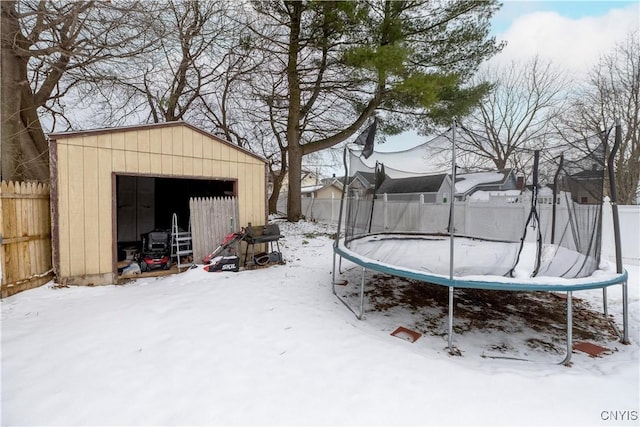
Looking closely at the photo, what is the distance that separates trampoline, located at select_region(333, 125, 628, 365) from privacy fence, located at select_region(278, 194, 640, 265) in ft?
0.09

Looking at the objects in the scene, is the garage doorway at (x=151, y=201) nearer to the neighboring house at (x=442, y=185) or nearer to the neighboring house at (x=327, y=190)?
the neighboring house at (x=442, y=185)

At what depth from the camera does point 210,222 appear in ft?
19.4

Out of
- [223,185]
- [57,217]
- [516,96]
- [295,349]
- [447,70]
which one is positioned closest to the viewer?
[295,349]

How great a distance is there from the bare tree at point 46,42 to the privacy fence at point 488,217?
5.64 meters

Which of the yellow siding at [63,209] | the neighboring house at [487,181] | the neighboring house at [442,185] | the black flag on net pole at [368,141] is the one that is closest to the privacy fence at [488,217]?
the neighboring house at [442,185]

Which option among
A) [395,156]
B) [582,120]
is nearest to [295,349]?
[395,156]

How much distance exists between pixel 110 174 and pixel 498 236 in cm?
702

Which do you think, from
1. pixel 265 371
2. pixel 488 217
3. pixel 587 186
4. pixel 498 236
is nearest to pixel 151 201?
pixel 265 371

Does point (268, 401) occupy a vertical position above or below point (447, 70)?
below

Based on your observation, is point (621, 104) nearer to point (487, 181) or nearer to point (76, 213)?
point (487, 181)

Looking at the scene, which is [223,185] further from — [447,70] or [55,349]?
[447,70]

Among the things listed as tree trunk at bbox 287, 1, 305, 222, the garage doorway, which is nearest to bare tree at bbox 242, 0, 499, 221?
tree trunk at bbox 287, 1, 305, 222

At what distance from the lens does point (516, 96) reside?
16938 millimetres

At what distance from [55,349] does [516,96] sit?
20369mm
